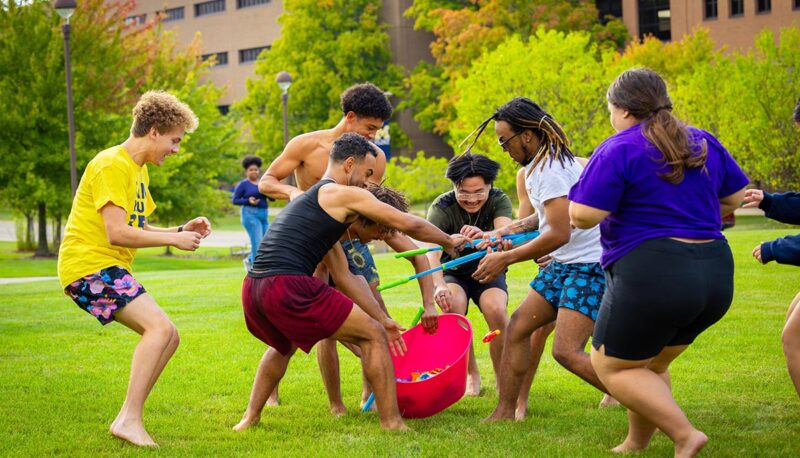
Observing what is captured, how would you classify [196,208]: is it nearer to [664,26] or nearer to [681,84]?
[681,84]

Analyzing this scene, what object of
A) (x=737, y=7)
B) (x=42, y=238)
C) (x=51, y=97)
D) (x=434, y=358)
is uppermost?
(x=737, y=7)

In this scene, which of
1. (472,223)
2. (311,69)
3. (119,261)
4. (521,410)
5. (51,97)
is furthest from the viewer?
(311,69)

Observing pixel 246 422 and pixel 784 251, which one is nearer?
pixel 784 251

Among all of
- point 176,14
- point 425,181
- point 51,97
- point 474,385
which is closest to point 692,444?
point 474,385

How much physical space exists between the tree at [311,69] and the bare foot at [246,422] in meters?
42.5

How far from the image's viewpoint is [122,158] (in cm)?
588

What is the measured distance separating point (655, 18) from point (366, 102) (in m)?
44.9

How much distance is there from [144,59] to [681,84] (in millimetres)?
17512

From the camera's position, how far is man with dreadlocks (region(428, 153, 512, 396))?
7.21 meters

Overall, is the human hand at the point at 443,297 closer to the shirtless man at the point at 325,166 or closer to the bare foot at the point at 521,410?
the shirtless man at the point at 325,166

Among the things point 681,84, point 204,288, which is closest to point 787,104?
point 681,84

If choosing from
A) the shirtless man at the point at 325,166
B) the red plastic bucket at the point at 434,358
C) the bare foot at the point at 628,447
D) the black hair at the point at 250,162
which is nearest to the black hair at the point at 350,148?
the shirtless man at the point at 325,166

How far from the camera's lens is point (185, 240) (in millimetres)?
5789

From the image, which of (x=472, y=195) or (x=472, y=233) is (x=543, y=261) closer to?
(x=472, y=233)
